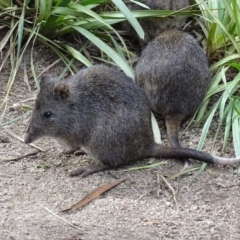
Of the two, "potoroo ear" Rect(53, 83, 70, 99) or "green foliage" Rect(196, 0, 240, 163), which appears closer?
"potoroo ear" Rect(53, 83, 70, 99)

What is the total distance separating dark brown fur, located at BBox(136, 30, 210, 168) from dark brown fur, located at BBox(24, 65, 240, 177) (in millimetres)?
519

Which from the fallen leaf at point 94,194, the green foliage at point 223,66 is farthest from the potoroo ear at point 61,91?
the green foliage at point 223,66

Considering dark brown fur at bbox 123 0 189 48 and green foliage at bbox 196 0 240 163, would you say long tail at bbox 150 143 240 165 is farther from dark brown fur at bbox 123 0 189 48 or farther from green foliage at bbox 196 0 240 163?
dark brown fur at bbox 123 0 189 48

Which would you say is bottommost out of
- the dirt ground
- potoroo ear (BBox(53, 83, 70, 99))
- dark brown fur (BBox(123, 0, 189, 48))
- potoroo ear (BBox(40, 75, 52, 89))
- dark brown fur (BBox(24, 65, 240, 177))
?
the dirt ground

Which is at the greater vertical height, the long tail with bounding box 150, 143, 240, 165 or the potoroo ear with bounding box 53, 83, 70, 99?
the potoroo ear with bounding box 53, 83, 70, 99

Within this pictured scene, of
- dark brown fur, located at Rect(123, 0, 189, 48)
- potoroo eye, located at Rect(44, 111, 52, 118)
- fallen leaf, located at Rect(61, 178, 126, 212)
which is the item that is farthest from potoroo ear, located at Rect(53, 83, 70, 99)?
dark brown fur, located at Rect(123, 0, 189, 48)

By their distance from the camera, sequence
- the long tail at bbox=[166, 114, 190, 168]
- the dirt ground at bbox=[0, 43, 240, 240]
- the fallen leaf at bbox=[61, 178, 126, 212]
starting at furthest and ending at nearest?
the long tail at bbox=[166, 114, 190, 168] → the fallen leaf at bbox=[61, 178, 126, 212] → the dirt ground at bbox=[0, 43, 240, 240]

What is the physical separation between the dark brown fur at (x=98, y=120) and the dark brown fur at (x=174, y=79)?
519mm

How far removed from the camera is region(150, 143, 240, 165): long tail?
576 centimetres

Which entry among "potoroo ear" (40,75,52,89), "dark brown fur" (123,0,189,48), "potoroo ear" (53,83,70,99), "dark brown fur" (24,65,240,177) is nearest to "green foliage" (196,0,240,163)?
"dark brown fur" (123,0,189,48)

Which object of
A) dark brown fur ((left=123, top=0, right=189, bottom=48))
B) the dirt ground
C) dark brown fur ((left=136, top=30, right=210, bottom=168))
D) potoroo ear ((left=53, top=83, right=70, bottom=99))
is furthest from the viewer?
dark brown fur ((left=123, top=0, right=189, bottom=48))

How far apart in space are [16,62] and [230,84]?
1917mm

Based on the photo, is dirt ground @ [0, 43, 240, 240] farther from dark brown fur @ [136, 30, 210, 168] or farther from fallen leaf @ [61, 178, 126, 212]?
dark brown fur @ [136, 30, 210, 168]

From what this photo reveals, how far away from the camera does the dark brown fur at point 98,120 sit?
5734 mm
